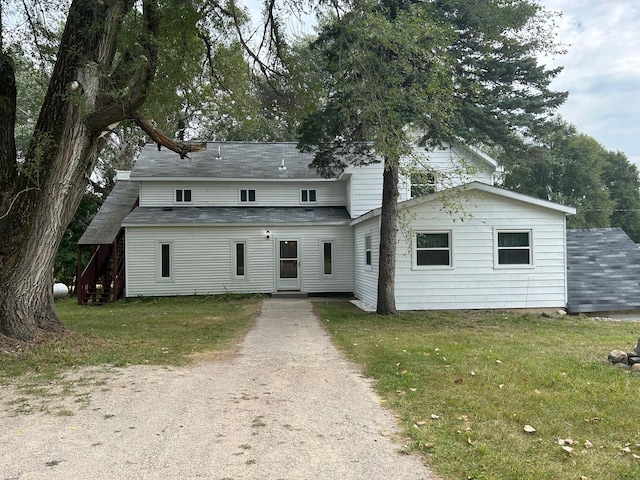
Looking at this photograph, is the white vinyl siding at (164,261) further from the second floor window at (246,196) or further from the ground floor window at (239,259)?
the second floor window at (246,196)

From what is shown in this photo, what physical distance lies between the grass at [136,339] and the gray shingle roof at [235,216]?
3.49 m

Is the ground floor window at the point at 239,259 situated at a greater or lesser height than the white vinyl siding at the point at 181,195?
lesser

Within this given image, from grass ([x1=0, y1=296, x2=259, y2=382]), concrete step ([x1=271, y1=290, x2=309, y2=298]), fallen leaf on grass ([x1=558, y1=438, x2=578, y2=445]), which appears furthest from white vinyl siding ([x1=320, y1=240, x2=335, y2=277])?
fallen leaf on grass ([x1=558, y1=438, x2=578, y2=445])

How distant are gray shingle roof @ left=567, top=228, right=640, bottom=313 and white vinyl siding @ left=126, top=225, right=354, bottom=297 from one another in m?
7.62

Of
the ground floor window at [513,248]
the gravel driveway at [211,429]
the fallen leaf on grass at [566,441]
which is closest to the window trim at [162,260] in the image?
the ground floor window at [513,248]

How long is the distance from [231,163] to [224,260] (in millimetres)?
4607

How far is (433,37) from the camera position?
29.1 ft

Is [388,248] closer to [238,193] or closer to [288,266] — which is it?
[288,266]

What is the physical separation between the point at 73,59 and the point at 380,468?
26.4 feet

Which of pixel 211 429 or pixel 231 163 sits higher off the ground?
pixel 231 163

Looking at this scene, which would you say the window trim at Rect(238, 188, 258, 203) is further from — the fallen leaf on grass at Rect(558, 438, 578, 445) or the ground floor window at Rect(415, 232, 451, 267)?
the fallen leaf on grass at Rect(558, 438, 578, 445)

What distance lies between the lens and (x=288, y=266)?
18.4 meters

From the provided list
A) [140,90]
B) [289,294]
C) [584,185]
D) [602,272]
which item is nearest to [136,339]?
[140,90]

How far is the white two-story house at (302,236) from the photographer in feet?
43.8
